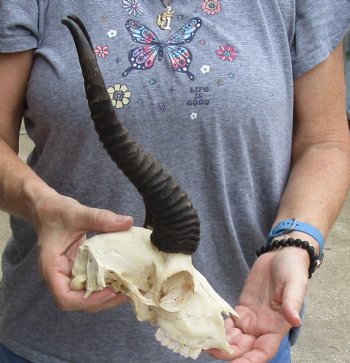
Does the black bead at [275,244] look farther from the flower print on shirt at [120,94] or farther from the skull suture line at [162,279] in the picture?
the flower print on shirt at [120,94]

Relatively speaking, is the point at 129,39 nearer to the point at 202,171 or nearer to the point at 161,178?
the point at 202,171

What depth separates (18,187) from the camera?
1.43 m

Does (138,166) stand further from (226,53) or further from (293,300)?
(226,53)

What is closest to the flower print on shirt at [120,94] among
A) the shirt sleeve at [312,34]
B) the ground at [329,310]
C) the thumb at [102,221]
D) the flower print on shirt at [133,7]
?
the flower print on shirt at [133,7]

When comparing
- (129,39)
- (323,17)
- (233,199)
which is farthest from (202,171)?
(323,17)

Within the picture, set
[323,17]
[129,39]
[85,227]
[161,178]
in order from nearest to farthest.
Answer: [161,178] → [85,227] → [129,39] → [323,17]

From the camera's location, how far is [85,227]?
1.23 m

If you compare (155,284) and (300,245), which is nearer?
(155,284)

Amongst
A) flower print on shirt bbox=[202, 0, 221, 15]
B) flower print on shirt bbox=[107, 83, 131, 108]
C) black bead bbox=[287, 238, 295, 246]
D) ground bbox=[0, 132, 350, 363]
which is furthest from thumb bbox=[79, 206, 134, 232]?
ground bbox=[0, 132, 350, 363]

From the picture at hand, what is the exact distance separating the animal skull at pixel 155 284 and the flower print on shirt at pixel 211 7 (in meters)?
0.48

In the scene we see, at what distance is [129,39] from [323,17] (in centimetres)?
41

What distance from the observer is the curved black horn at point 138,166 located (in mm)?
965

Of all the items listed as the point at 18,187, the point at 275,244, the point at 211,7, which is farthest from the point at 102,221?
the point at 211,7

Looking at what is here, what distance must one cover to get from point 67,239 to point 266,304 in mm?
389
